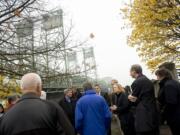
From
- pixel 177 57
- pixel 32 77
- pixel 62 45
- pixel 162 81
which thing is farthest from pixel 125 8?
pixel 32 77

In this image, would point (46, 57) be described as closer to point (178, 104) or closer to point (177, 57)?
point (178, 104)

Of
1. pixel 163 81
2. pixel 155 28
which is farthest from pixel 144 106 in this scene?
pixel 155 28

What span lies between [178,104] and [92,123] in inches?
65.6

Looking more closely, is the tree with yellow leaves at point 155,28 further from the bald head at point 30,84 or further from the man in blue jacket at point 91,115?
the bald head at point 30,84

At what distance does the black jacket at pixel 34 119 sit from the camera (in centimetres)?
420

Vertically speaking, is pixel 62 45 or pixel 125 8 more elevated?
pixel 125 8

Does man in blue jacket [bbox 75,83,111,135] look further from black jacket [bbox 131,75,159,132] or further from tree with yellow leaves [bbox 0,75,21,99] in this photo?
tree with yellow leaves [bbox 0,75,21,99]

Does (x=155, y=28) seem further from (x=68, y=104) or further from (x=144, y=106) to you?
(x=144, y=106)

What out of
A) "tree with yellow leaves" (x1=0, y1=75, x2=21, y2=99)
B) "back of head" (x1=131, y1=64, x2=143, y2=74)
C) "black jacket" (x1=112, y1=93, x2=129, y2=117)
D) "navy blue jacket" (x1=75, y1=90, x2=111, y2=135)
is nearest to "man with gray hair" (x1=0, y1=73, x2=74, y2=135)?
"navy blue jacket" (x1=75, y1=90, x2=111, y2=135)

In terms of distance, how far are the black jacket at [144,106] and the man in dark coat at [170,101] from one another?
0.74ft

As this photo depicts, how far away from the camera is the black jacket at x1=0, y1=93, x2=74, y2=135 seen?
420 centimetres

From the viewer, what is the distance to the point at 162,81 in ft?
25.2

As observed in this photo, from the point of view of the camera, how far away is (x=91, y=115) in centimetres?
740

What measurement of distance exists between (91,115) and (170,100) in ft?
4.89
